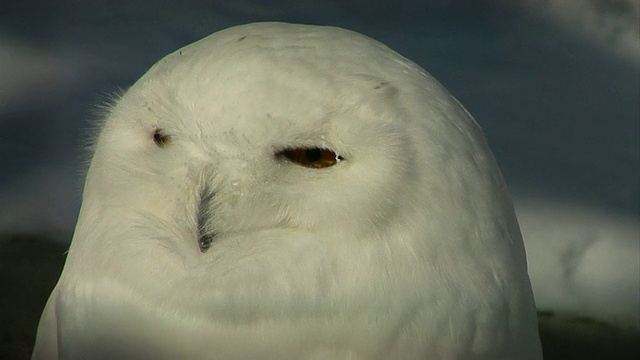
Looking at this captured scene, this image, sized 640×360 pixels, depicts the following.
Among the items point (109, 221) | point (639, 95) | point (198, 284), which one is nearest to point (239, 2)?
point (109, 221)

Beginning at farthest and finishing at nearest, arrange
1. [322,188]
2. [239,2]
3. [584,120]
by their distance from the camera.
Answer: [584,120] < [239,2] < [322,188]

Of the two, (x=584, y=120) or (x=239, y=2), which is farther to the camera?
(x=584, y=120)

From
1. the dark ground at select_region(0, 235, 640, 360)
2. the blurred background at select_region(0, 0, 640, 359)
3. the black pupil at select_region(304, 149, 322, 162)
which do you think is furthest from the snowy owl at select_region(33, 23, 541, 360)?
the dark ground at select_region(0, 235, 640, 360)

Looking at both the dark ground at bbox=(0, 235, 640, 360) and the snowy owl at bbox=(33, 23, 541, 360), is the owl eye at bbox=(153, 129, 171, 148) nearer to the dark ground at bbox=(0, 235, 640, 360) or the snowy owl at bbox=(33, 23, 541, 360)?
the snowy owl at bbox=(33, 23, 541, 360)

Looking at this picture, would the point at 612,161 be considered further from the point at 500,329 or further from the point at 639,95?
the point at 500,329

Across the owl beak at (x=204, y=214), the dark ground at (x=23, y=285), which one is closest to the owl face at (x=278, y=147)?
the owl beak at (x=204, y=214)

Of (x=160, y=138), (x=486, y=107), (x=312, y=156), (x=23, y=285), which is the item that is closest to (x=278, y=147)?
(x=312, y=156)

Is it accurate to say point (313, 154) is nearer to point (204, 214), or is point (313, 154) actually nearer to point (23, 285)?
point (204, 214)
